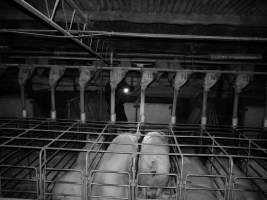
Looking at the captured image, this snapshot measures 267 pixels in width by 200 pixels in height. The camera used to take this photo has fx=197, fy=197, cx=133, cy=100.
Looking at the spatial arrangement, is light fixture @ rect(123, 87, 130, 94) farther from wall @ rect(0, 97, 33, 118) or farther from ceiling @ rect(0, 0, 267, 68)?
wall @ rect(0, 97, 33, 118)

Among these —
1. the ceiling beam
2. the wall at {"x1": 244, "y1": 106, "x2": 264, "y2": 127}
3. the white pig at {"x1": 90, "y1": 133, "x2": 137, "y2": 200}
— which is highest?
the ceiling beam

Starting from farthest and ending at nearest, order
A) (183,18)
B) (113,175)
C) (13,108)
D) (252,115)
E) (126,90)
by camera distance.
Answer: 1. (126,90)
2. (13,108)
3. (252,115)
4. (183,18)
5. (113,175)

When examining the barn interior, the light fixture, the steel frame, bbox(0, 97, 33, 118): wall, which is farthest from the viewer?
the light fixture

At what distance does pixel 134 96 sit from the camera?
9.37m

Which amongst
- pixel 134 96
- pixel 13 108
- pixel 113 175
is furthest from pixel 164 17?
pixel 13 108

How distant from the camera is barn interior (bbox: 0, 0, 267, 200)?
3738 mm

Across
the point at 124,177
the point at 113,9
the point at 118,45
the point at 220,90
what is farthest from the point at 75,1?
the point at 220,90

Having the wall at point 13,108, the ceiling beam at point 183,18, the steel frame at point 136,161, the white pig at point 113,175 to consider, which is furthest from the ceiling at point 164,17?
the wall at point 13,108

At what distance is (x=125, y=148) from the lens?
15.5ft

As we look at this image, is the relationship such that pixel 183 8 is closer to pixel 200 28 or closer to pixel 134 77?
pixel 200 28

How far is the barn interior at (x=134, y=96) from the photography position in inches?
147

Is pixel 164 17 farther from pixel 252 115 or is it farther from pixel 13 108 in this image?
pixel 13 108

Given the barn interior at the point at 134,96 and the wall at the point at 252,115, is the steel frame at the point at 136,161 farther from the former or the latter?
the wall at the point at 252,115

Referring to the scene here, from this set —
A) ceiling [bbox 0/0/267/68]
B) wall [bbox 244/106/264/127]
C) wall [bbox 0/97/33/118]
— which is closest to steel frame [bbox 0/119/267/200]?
wall [bbox 244/106/264/127]
